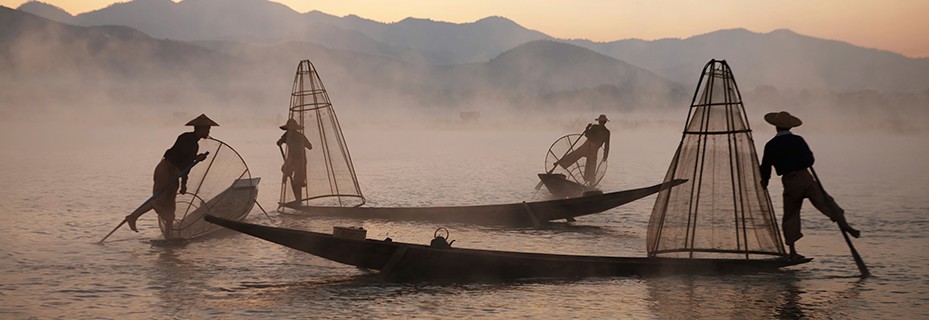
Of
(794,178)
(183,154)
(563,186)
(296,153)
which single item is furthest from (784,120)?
(563,186)

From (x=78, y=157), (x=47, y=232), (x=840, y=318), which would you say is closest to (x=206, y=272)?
(x=47, y=232)

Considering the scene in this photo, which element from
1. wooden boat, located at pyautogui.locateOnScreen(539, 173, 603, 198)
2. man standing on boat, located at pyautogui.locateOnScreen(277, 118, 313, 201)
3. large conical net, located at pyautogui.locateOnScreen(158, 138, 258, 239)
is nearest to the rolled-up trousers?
large conical net, located at pyautogui.locateOnScreen(158, 138, 258, 239)

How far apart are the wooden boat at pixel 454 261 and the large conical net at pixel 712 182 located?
0.54 metres

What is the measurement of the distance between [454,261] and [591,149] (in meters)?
9.87

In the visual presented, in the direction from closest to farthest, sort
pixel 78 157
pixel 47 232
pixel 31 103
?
pixel 47 232 → pixel 78 157 → pixel 31 103

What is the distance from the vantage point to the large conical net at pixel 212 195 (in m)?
13.0

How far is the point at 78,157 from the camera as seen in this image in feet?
125

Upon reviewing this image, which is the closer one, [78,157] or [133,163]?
Result: [133,163]

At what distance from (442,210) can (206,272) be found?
15.9ft

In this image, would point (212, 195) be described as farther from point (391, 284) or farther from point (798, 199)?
point (798, 199)

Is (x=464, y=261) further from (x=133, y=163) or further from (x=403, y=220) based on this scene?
(x=133, y=163)

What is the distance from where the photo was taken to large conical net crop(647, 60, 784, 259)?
35.6 ft

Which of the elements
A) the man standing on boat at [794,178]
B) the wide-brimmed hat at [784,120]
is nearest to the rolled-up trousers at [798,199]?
the man standing on boat at [794,178]

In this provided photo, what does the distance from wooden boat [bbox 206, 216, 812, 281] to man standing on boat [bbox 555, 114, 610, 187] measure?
861 centimetres
